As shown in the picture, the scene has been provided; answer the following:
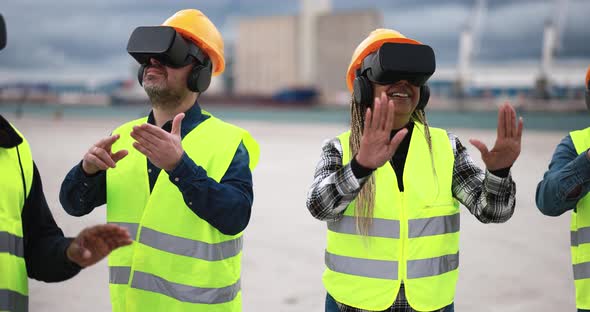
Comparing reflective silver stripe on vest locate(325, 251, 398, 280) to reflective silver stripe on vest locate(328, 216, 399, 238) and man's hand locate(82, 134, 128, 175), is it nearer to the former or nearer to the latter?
reflective silver stripe on vest locate(328, 216, 399, 238)

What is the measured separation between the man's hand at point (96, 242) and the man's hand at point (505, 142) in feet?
4.79

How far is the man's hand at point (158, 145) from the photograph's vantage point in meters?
2.30

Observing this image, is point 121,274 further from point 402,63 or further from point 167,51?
point 402,63

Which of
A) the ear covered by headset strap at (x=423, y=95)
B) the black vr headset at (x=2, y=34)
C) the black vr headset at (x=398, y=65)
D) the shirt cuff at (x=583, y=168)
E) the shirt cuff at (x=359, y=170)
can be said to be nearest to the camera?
the black vr headset at (x=2, y=34)

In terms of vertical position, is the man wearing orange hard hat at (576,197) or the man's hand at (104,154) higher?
the man's hand at (104,154)

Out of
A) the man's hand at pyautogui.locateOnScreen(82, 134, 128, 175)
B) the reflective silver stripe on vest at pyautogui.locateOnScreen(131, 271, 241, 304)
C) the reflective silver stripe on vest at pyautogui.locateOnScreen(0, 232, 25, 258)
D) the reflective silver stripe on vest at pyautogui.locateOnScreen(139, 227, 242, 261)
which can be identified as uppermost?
the man's hand at pyautogui.locateOnScreen(82, 134, 128, 175)

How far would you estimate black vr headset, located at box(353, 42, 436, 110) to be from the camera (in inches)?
103

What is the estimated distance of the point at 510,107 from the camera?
2.33 metres

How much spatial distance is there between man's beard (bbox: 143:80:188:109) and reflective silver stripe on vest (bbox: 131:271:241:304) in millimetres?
823

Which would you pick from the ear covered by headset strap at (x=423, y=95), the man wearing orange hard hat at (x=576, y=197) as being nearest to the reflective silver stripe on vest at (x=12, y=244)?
the ear covered by headset strap at (x=423, y=95)

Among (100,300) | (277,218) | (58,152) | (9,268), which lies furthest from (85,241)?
(58,152)

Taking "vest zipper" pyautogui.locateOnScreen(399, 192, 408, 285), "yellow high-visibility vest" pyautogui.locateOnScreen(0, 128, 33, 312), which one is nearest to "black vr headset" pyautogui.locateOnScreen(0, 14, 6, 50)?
"yellow high-visibility vest" pyautogui.locateOnScreen(0, 128, 33, 312)

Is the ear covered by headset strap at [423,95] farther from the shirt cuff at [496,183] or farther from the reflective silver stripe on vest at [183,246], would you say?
the reflective silver stripe on vest at [183,246]

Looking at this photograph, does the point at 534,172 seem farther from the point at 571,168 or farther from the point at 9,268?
the point at 9,268
